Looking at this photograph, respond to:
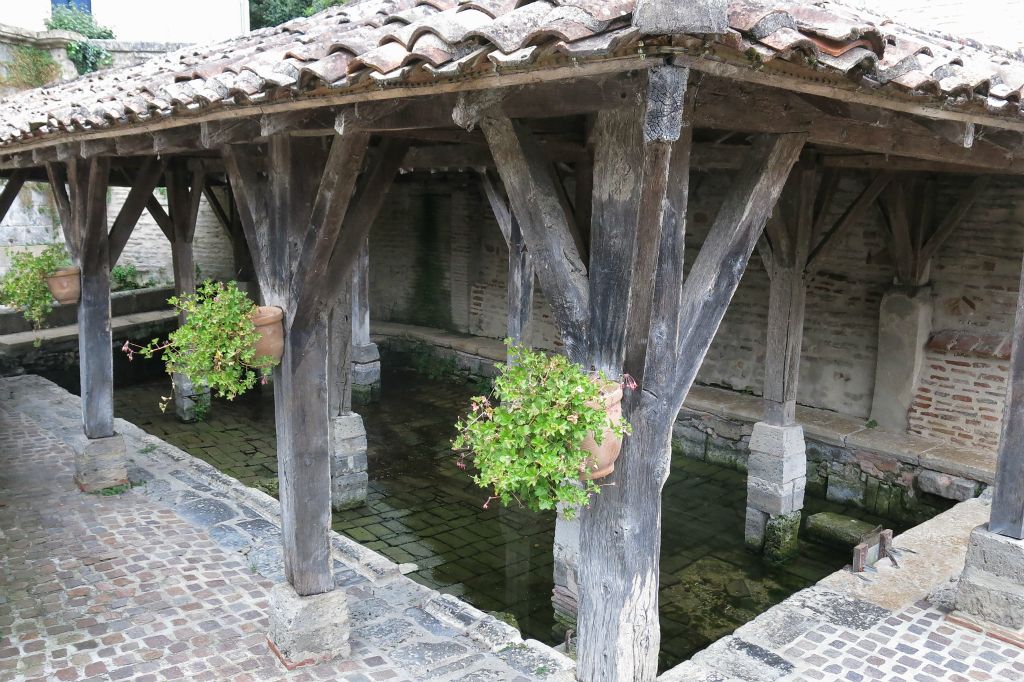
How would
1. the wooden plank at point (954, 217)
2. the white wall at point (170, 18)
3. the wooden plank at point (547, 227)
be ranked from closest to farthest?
the wooden plank at point (547, 227) < the wooden plank at point (954, 217) < the white wall at point (170, 18)

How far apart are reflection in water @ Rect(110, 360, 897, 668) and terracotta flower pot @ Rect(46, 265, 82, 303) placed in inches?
116

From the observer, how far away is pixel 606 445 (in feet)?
8.84

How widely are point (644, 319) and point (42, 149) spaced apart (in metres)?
5.59

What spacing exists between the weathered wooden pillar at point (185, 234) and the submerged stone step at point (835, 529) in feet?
22.8

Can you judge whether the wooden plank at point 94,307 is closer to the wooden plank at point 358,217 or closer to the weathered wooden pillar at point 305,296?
the weathered wooden pillar at point 305,296

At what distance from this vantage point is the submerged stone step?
24.5 ft

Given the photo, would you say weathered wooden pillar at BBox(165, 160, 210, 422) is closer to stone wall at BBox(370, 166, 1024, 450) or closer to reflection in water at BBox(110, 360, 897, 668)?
reflection in water at BBox(110, 360, 897, 668)

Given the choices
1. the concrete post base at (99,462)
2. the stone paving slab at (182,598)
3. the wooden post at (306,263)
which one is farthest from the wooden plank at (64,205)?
the wooden post at (306,263)

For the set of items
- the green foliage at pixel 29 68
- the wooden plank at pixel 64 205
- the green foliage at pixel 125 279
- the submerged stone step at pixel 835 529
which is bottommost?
the submerged stone step at pixel 835 529

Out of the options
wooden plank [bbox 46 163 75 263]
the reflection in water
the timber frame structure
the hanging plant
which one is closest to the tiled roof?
the timber frame structure

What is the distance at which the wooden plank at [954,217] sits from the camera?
24.4ft

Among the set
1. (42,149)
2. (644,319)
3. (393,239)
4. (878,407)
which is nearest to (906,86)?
(644,319)

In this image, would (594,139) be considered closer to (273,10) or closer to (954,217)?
(954,217)

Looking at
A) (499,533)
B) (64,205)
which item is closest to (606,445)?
(499,533)
